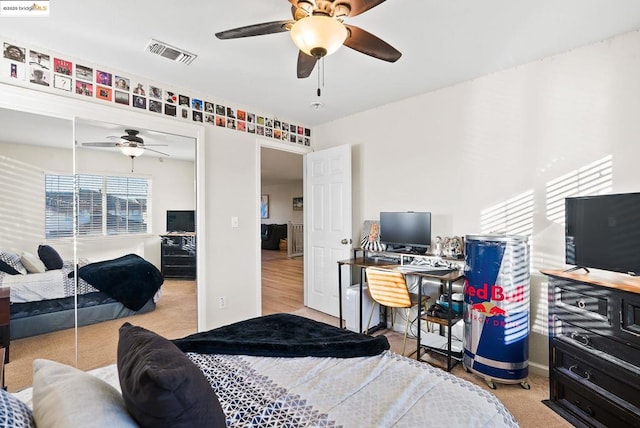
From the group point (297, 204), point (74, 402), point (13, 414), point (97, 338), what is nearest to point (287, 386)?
point (74, 402)

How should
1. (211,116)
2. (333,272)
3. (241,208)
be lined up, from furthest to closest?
(333,272) → (241,208) → (211,116)

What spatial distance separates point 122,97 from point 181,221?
3.79 feet

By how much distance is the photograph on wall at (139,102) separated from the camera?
8.66 feet

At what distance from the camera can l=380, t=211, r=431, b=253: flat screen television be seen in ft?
9.69

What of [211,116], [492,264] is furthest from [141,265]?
[492,264]

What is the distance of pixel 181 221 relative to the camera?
9.57 feet

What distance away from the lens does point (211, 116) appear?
10.3 ft

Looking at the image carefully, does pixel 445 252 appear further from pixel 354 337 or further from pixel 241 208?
pixel 241 208

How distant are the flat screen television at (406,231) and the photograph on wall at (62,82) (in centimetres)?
290

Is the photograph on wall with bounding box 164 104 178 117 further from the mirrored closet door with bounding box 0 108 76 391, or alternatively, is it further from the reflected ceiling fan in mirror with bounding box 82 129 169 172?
the mirrored closet door with bounding box 0 108 76 391

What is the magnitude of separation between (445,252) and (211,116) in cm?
266

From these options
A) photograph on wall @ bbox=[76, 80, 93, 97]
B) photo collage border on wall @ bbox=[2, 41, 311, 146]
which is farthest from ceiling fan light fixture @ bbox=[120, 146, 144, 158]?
photograph on wall @ bbox=[76, 80, 93, 97]

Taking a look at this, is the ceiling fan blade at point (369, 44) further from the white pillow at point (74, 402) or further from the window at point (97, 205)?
the window at point (97, 205)

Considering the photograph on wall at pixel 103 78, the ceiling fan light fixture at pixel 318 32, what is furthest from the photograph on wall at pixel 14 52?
the ceiling fan light fixture at pixel 318 32
